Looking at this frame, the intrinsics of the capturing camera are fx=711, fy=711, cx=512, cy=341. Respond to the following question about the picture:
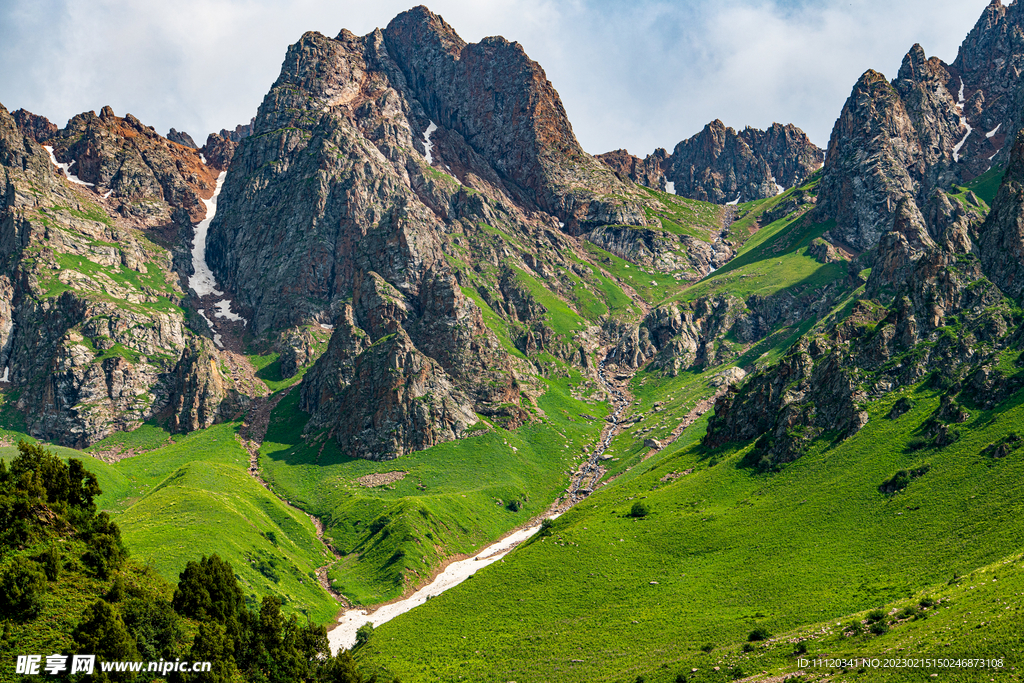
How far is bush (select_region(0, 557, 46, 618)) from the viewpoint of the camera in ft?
255

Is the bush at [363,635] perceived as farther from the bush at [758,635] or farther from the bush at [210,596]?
the bush at [758,635]

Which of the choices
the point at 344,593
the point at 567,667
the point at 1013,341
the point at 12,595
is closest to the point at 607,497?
the point at 344,593

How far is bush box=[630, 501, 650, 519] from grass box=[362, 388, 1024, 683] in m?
1.97

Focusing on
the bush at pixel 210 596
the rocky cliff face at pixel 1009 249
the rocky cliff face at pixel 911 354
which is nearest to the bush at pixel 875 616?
the rocky cliff face at pixel 911 354

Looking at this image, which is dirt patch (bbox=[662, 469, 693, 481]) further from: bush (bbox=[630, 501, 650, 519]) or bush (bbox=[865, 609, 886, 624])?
bush (bbox=[865, 609, 886, 624])

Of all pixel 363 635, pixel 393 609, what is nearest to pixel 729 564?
pixel 363 635

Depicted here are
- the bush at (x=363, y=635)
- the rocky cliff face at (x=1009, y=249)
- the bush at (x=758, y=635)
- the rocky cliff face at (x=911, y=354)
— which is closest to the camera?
the bush at (x=758, y=635)

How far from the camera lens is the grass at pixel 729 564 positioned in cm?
11131

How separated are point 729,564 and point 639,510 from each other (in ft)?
120

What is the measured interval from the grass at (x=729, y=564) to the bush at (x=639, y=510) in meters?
1.97

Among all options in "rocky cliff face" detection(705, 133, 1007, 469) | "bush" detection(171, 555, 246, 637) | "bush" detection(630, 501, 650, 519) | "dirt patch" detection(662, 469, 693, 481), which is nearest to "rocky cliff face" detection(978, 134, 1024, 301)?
"rocky cliff face" detection(705, 133, 1007, 469)

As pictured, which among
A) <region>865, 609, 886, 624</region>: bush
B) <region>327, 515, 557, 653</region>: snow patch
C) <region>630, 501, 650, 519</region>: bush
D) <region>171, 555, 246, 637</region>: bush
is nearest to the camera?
<region>865, 609, 886, 624</region>: bush

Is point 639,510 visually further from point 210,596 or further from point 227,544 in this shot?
point 210,596

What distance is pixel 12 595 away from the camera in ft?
255
